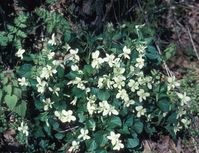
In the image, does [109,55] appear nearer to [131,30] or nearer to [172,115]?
[131,30]

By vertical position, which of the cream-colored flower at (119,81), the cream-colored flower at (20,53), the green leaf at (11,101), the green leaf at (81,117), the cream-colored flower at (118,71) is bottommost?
the green leaf at (81,117)

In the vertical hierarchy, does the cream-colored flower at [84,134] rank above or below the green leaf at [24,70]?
below

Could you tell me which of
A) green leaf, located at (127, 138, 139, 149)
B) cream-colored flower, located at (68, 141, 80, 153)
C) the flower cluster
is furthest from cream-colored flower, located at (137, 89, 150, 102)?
cream-colored flower, located at (68, 141, 80, 153)

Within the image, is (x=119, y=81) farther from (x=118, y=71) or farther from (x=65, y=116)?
(x=65, y=116)

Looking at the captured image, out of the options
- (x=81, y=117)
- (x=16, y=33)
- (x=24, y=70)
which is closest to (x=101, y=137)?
(x=81, y=117)

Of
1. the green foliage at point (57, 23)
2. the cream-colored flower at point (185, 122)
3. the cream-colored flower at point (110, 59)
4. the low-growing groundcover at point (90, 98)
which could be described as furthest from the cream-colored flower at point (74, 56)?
the cream-colored flower at point (185, 122)

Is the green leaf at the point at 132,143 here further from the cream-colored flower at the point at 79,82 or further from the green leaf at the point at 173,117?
the cream-colored flower at the point at 79,82

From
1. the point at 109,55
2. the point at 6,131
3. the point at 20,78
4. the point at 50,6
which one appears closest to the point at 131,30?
the point at 109,55

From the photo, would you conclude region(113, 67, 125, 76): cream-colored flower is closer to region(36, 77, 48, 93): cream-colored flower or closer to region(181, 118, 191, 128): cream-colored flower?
region(36, 77, 48, 93): cream-colored flower
